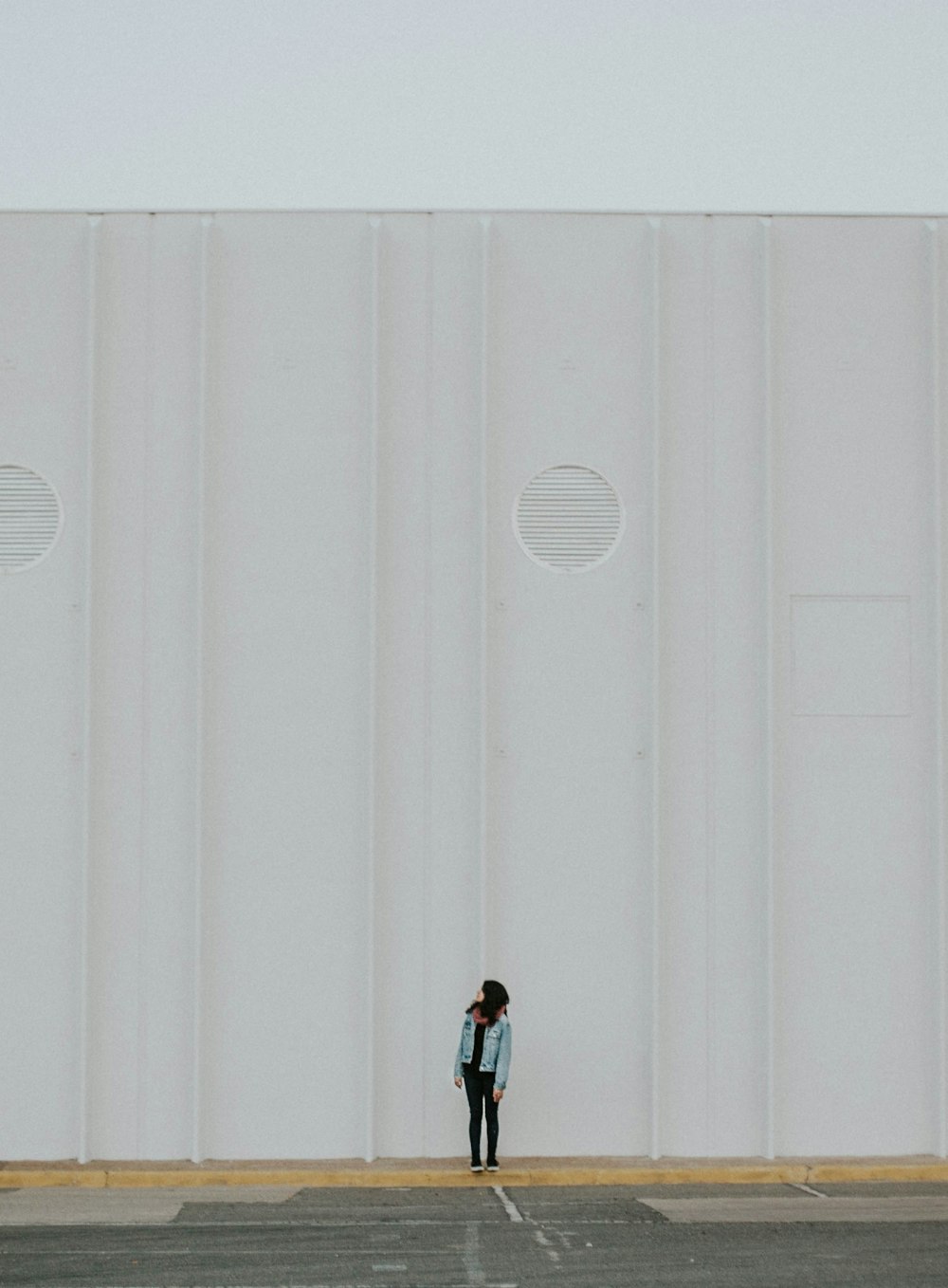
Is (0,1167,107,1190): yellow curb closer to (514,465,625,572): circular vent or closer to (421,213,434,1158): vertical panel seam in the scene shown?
(421,213,434,1158): vertical panel seam

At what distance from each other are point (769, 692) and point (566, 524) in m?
2.34

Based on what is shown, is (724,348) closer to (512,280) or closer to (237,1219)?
(512,280)

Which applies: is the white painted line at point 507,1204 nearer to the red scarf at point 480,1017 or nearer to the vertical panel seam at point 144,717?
the red scarf at point 480,1017

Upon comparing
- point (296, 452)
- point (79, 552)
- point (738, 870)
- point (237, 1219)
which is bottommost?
point (237, 1219)

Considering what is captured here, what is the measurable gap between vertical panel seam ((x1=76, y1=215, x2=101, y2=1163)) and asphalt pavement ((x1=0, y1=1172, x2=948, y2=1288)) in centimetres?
106

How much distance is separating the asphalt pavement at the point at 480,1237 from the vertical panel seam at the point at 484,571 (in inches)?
94.3

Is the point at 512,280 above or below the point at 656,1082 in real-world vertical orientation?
above

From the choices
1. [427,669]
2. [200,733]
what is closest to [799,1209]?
[427,669]

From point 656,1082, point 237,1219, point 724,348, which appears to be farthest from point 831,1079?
point 724,348

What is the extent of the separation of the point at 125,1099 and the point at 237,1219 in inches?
109

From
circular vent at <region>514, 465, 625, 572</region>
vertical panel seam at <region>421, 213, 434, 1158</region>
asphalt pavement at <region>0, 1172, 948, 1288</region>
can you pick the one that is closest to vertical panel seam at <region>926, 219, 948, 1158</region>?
asphalt pavement at <region>0, 1172, 948, 1288</region>

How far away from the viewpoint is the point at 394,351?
1434 centimetres

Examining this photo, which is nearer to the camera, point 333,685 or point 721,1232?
point 721,1232

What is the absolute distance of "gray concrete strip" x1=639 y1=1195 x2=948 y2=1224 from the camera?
11.6m
